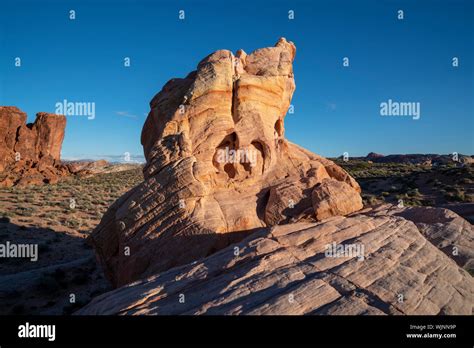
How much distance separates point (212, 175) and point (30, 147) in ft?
232

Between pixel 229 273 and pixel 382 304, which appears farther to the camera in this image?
pixel 229 273

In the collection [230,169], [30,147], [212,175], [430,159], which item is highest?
[30,147]

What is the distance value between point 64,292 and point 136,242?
756cm

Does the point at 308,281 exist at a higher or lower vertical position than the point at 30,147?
lower

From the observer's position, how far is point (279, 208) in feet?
39.4

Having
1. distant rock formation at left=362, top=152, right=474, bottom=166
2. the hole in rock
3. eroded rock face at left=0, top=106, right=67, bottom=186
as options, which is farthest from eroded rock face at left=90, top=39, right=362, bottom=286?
distant rock formation at left=362, top=152, right=474, bottom=166

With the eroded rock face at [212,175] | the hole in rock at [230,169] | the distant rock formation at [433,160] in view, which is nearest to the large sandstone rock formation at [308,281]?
the eroded rock face at [212,175]

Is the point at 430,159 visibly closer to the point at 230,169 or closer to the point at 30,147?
the point at 230,169

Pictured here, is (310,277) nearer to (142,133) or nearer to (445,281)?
(445,281)

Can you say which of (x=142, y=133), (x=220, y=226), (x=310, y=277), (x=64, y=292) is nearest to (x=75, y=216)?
(x=64, y=292)

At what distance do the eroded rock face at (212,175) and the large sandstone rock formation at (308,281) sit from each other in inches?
75.9

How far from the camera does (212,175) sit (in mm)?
12031

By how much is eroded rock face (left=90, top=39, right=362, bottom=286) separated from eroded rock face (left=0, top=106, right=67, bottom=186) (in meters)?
47.5

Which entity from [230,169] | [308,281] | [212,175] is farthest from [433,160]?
[308,281]
